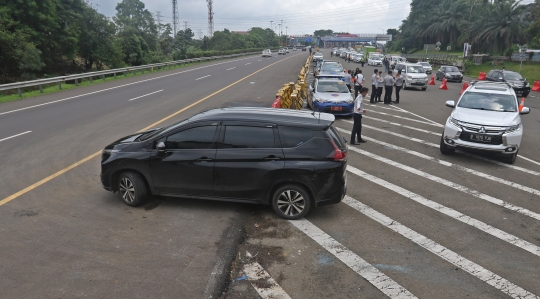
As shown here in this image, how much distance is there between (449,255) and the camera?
563 cm

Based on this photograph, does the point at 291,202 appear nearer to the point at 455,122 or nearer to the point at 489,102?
the point at 455,122

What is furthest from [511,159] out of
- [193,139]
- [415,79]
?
[415,79]

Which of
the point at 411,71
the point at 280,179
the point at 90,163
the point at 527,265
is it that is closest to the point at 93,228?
the point at 280,179

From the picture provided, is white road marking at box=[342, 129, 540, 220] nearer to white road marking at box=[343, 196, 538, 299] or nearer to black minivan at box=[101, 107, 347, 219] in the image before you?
white road marking at box=[343, 196, 538, 299]

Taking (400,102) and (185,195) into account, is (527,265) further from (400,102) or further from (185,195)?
(400,102)

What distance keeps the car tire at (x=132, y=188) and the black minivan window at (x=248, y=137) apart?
63.3 inches

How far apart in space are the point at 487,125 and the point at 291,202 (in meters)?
6.33

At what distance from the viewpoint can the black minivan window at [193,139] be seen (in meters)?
6.72

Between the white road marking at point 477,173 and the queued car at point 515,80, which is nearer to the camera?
the white road marking at point 477,173

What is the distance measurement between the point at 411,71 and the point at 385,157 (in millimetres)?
19345

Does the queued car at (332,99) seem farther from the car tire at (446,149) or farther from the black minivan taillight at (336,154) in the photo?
the black minivan taillight at (336,154)

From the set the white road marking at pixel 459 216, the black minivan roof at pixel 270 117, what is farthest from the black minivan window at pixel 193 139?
the white road marking at pixel 459 216

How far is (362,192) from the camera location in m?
8.04

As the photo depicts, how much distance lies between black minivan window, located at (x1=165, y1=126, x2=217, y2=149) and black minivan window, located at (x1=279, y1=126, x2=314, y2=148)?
3.73 feet
